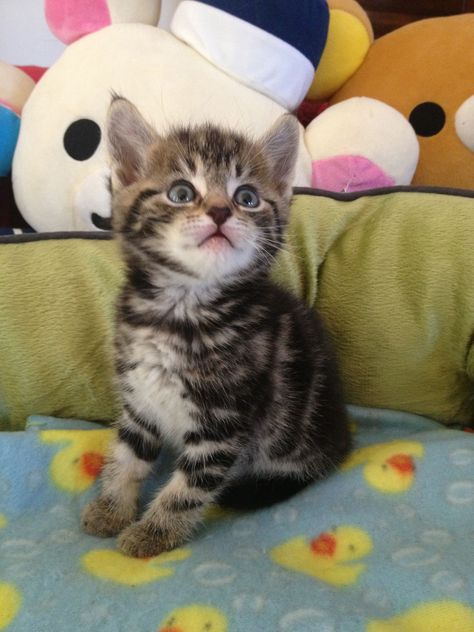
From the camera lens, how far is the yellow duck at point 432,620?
0.71m

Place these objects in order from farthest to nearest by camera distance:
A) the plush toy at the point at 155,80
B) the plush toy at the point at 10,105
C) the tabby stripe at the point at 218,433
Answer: the plush toy at the point at 10,105 → the plush toy at the point at 155,80 → the tabby stripe at the point at 218,433

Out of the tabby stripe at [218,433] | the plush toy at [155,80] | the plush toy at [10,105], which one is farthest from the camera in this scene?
the plush toy at [10,105]

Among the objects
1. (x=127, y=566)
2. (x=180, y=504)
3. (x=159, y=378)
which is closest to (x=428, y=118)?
(x=159, y=378)

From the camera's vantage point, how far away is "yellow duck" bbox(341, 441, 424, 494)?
1.03 m

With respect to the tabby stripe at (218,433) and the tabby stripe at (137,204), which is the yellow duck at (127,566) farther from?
the tabby stripe at (137,204)

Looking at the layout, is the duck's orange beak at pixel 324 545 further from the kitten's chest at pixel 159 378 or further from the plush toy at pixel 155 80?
the plush toy at pixel 155 80

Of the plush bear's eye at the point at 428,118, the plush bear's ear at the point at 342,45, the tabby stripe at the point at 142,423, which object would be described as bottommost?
the tabby stripe at the point at 142,423

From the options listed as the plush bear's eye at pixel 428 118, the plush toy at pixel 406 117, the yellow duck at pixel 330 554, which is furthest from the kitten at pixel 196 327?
the plush bear's eye at pixel 428 118

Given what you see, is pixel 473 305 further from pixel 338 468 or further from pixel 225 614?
pixel 225 614

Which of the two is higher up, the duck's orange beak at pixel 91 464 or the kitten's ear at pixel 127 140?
the kitten's ear at pixel 127 140

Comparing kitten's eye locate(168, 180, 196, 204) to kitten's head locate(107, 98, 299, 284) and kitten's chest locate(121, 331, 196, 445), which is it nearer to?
kitten's head locate(107, 98, 299, 284)

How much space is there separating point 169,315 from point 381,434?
580 mm

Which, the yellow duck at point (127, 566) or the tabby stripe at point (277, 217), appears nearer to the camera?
the yellow duck at point (127, 566)

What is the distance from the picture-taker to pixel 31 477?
40.3 inches
